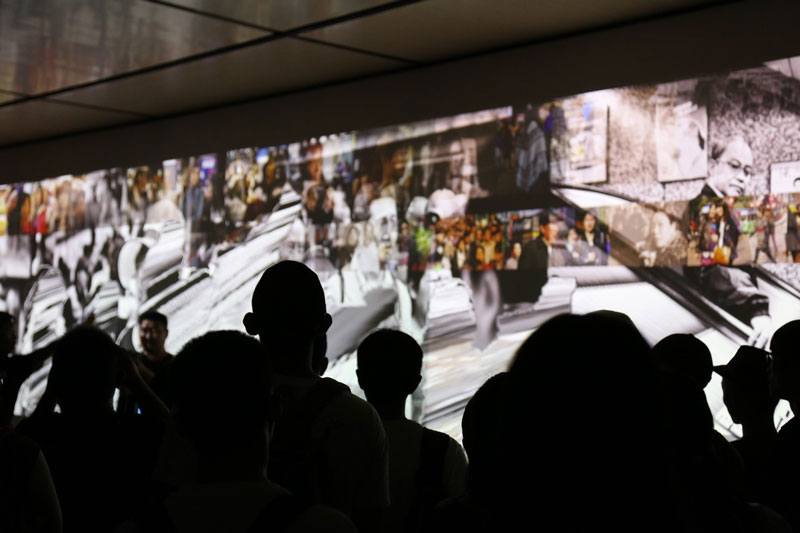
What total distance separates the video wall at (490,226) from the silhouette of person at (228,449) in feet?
11.2

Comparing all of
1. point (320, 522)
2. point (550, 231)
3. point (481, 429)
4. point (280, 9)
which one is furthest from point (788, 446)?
point (280, 9)

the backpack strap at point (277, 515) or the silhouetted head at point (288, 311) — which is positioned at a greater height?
the silhouetted head at point (288, 311)

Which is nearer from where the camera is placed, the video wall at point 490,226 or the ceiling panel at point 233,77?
the video wall at point 490,226

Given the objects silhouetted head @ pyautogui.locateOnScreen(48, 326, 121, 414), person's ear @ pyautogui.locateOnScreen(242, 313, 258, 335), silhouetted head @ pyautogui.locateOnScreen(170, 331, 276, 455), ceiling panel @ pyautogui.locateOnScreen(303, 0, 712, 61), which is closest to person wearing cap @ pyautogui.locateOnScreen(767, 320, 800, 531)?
person's ear @ pyautogui.locateOnScreen(242, 313, 258, 335)

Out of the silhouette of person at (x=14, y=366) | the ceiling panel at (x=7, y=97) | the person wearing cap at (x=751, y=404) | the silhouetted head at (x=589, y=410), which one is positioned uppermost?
the ceiling panel at (x=7, y=97)

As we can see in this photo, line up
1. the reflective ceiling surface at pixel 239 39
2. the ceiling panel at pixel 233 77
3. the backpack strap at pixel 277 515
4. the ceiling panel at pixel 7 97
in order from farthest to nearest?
1. the ceiling panel at pixel 7 97
2. the ceiling panel at pixel 233 77
3. the reflective ceiling surface at pixel 239 39
4. the backpack strap at pixel 277 515

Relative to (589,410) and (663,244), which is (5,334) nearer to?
(663,244)

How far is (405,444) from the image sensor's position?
101 inches

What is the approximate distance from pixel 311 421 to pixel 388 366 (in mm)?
808

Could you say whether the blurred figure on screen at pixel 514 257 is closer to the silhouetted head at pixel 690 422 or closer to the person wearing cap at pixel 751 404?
the person wearing cap at pixel 751 404

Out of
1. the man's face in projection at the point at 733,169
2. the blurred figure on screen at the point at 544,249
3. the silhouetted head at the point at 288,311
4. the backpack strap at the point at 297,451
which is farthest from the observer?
the blurred figure on screen at the point at 544,249

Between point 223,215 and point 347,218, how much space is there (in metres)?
1.11

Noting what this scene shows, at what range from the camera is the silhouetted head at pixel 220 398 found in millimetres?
1466

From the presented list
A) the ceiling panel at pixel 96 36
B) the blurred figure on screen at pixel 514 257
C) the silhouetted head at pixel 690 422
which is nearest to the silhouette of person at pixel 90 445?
the silhouetted head at pixel 690 422
